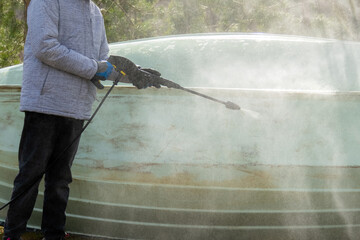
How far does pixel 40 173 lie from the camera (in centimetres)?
203

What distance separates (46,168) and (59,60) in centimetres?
55

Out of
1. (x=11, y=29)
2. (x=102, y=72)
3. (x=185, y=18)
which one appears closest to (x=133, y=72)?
(x=102, y=72)

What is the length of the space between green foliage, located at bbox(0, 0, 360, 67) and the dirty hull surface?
464 centimetres

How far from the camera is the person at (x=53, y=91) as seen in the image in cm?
195

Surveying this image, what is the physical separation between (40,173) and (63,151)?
5.9 inches

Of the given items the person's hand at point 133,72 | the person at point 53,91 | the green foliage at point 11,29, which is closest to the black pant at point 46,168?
the person at point 53,91

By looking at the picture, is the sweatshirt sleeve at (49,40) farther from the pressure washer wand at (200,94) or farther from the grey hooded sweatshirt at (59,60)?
the pressure washer wand at (200,94)

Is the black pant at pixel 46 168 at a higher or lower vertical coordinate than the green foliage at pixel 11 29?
higher

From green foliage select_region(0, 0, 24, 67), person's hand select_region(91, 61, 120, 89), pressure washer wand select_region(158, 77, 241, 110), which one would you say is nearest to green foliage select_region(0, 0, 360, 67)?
green foliage select_region(0, 0, 24, 67)

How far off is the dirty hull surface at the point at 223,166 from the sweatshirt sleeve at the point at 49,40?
43 centimetres

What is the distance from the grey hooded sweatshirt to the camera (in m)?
1.94

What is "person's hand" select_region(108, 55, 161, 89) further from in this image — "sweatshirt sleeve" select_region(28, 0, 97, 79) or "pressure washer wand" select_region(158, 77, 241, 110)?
"sweatshirt sleeve" select_region(28, 0, 97, 79)

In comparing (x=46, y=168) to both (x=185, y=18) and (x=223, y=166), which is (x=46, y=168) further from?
(x=185, y=18)

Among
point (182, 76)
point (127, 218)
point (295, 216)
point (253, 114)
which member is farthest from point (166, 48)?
point (295, 216)
